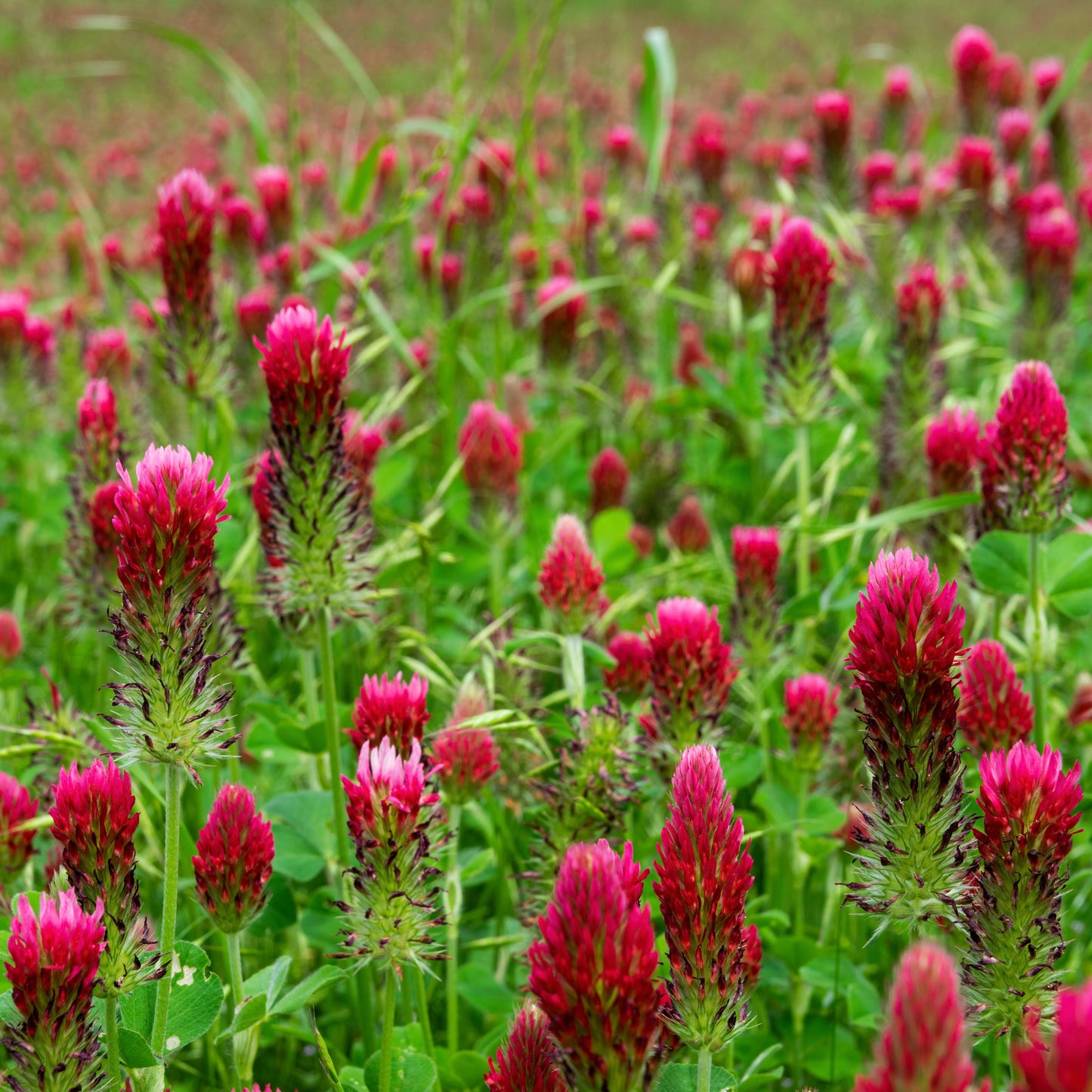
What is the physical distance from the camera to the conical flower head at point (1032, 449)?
187 centimetres

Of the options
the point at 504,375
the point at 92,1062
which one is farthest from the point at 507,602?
the point at 92,1062

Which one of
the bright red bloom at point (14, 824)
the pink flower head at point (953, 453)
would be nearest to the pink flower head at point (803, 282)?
the pink flower head at point (953, 453)

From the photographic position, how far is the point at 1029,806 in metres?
1.32

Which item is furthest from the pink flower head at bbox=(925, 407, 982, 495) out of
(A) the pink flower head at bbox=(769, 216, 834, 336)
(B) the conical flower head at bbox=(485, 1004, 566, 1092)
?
(B) the conical flower head at bbox=(485, 1004, 566, 1092)

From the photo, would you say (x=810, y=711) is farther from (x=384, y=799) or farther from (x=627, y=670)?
(x=384, y=799)

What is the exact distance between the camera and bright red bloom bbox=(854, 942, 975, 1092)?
779 mm

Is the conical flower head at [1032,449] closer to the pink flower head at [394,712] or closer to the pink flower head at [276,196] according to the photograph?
the pink flower head at [394,712]

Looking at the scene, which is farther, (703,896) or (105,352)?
(105,352)

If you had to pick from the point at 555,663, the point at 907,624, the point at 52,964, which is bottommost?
the point at 555,663

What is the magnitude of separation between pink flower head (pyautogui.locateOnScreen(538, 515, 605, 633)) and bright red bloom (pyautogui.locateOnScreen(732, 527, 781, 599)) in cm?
33

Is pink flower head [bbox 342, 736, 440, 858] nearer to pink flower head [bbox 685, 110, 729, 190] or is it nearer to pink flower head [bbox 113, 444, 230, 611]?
pink flower head [bbox 113, 444, 230, 611]

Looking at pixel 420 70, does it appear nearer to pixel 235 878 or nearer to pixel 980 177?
pixel 980 177

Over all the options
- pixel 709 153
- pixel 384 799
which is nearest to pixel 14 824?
pixel 384 799

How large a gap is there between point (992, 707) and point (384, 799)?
98 centimetres
